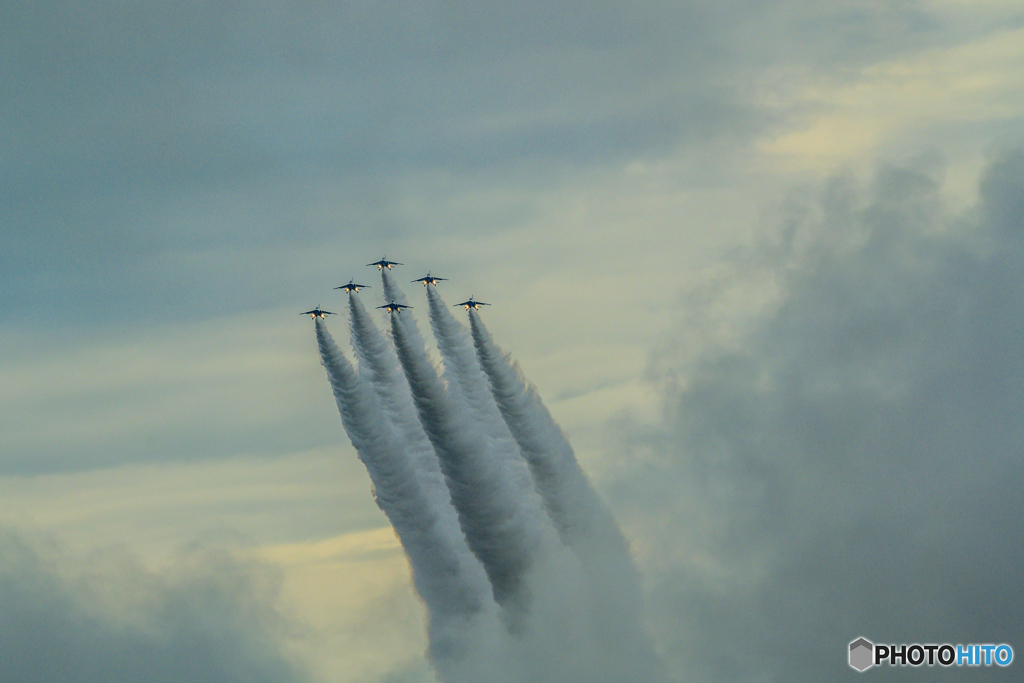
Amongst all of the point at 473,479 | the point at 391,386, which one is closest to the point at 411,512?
the point at 473,479

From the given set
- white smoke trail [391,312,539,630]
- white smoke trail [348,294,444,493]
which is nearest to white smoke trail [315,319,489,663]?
white smoke trail [348,294,444,493]

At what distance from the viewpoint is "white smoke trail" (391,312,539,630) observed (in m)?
152

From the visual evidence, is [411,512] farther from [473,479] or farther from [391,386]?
[391,386]

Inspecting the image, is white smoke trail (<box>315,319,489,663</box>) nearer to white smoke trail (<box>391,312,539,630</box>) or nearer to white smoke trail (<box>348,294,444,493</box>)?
white smoke trail (<box>348,294,444,493</box>)

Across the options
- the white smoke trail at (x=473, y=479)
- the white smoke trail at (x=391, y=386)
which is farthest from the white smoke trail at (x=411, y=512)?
the white smoke trail at (x=473, y=479)

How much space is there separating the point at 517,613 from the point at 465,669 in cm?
1398

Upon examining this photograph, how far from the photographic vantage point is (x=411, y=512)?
163 metres

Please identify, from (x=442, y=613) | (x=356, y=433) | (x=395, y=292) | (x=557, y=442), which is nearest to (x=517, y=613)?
(x=442, y=613)

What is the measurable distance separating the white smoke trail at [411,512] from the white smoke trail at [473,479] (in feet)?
22.5

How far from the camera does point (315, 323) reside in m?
152

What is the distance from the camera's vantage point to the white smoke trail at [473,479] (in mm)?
151500

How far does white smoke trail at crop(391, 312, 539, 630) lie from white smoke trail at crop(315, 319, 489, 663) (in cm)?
685

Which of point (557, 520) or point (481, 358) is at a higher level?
point (481, 358)

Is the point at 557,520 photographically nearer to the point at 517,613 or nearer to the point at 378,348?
the point at 517,613
